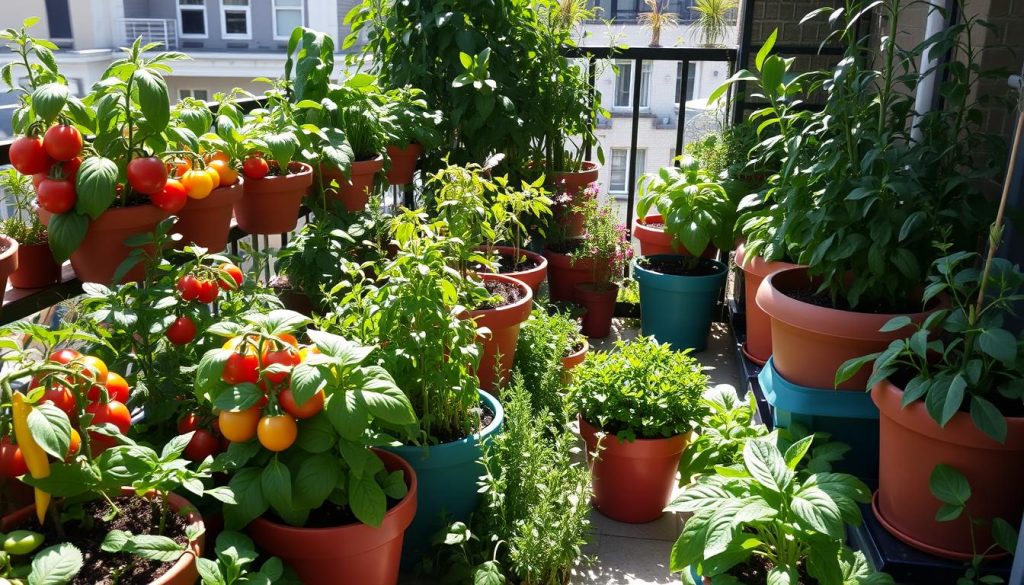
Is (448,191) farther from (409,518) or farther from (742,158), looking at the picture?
(742,158)

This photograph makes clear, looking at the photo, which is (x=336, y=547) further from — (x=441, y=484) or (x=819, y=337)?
(x=819, y=337)

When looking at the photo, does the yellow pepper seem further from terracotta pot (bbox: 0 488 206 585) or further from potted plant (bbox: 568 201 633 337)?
potted plant (bbox: 568 201 633 337)

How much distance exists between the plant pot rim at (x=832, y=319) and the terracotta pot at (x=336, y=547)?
103 centimetres

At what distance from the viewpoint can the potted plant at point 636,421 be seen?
2256mm

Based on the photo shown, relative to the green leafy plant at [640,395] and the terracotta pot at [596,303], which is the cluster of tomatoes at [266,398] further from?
the terracotta pot at [596,303]

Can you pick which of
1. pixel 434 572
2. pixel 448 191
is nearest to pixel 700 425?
pixel 434 572

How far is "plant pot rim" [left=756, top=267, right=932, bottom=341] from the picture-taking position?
1.96 meters

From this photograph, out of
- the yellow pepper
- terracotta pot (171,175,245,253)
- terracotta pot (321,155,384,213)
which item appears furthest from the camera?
terracotta pot (321,155,384,213)

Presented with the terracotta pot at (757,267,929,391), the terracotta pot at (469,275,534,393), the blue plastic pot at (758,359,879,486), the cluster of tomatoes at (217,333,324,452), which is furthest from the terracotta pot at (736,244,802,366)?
the cluster of tomatoes at (217,333,324,452)

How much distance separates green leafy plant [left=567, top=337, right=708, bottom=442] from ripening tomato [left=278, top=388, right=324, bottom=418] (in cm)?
90

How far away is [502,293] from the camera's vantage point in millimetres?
2688

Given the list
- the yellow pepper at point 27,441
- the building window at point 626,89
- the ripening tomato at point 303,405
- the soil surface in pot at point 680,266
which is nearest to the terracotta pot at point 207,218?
the ripening tomato at point 303,405

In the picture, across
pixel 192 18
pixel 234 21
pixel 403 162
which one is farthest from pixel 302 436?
pixel 192 18

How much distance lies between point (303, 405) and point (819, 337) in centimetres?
122
